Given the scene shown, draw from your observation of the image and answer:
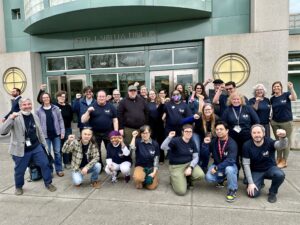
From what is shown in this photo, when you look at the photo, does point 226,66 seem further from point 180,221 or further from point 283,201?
point 180,221

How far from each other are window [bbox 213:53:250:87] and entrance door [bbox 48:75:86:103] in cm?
593

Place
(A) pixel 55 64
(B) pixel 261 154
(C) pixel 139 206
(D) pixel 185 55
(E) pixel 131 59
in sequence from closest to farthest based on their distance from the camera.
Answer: (C) pixel 139 206 < (B) pixel 261 154 < (D) pixel 185 55 < (E) pixel 131 59 < (A) pixel 55 64

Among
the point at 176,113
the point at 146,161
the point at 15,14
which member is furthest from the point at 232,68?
the point at 15,14

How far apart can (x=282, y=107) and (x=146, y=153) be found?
10.6ft

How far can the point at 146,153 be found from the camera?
14.1 feet

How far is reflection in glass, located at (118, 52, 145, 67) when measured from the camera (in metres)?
10.3

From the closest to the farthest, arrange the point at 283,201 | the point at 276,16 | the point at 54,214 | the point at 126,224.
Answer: the point at 126,224, the point at 54,214, the point at 283,201, the point at 276,16

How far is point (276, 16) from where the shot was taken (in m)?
8.45

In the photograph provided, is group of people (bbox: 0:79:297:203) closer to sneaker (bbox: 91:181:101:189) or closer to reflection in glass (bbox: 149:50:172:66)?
sneaker (bbox: 91:181:101:189)

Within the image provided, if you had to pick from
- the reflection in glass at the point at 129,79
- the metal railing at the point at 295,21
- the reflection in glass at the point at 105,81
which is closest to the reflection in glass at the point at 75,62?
the reflection in glass at the point at 105,81

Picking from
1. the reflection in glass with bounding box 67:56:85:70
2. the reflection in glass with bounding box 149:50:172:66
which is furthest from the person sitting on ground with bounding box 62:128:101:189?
the reflection in glass with bounding box 67:56:85:70

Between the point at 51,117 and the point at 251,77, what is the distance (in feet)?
23.2

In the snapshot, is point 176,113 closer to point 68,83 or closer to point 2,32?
point 68,83

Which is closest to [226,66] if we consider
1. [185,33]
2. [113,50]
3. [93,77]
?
[185,33]
